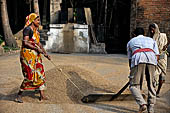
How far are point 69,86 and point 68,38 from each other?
637cm

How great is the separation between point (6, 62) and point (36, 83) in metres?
5.16

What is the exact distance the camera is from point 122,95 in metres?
4.61

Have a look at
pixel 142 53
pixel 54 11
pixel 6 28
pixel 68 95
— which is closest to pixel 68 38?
pixel 54 11

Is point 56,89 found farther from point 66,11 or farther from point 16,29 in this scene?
point 16,29

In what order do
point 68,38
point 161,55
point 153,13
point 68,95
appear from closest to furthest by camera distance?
point 68,95
point 161,55
point 153,13
point 68,38

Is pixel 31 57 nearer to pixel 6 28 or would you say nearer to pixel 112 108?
pixel 112 108

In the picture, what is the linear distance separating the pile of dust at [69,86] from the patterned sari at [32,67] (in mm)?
370

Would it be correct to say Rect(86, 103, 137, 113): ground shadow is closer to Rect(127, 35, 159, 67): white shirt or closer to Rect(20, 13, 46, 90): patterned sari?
Rect(127, 35, 159, 67): white shirt

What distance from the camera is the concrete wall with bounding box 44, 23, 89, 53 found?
11055 mm

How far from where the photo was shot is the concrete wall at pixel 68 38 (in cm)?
1105

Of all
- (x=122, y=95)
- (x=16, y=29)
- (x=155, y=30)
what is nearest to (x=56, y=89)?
(x=122, y=95)

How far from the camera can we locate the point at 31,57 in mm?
4336

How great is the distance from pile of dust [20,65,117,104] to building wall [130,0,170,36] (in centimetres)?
559

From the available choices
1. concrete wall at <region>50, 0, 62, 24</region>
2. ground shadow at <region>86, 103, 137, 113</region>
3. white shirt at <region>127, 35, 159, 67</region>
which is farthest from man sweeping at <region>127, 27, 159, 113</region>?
concrete wall at <region>50, 0, 62, 24</region>
